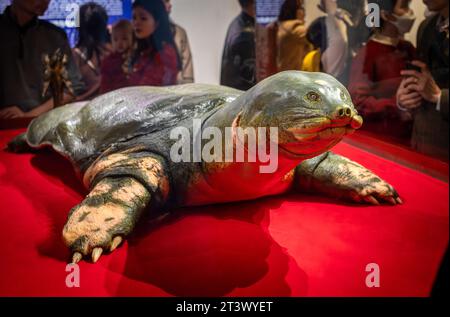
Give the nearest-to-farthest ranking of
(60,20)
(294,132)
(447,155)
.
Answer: (447,155), (294,132), (60,20)

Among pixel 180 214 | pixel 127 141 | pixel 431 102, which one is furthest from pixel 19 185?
pixel 431 102

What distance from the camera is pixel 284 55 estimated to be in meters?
1.82

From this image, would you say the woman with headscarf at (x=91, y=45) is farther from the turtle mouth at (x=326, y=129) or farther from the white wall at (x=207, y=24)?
the turtle mouth at (x=326, y=129)

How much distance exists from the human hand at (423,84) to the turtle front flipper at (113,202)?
80 cm

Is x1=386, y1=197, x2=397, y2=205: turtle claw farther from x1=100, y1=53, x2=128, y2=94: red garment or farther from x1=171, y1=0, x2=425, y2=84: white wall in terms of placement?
x1=100, y1=53, x2=128, y2=94: red garment

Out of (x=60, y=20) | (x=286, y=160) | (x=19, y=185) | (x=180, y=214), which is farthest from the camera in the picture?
(x=60, y=20)

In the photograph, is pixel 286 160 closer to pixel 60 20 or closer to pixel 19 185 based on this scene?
pixel 19 185

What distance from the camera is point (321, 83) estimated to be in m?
1.00

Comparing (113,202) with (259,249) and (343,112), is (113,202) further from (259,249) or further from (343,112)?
(343,112)

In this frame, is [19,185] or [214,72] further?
[214,72]

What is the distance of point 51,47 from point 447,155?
89.5 inches

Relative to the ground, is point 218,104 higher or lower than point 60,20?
lower

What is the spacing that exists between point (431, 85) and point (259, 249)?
610mm

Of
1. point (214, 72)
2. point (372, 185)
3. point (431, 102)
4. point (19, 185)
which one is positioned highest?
point (431, 102)
